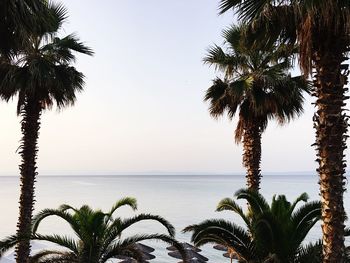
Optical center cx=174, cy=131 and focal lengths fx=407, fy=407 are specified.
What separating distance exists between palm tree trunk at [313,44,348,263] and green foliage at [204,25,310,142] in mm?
6697

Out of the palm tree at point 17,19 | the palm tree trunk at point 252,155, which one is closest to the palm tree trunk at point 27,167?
the palm tree at point 17,19

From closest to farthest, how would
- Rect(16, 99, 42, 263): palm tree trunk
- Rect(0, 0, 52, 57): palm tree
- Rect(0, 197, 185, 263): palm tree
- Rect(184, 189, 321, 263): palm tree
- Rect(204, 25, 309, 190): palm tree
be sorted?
Rect(0, 0, 52, 57): palm tree
Rect(184, 189, 321, 263): palm tree
Rect(0, 197, 185, 263): palm tree
Rect(16, 99, 42, 263): palm tree trunk
Rect(204, 25, 309, 190): palm tree

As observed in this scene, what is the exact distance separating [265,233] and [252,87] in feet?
19.9

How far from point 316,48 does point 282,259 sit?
6153mm

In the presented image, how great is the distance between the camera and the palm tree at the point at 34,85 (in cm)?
1315

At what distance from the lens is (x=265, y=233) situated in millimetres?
11242

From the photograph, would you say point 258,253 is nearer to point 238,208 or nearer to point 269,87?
point 238,208

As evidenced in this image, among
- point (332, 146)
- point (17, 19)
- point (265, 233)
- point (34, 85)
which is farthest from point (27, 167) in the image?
point (332, 146)

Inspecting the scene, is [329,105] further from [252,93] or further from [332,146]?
[252,93]

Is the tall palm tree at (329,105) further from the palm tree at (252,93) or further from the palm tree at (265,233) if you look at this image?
the palm tree at (252,93)

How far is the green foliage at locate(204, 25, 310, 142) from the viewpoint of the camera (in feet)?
49.6

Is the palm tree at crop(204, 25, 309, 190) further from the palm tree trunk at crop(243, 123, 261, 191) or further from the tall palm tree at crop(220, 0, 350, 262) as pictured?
the tall palm tree at crop(220, 0, 350, 262)

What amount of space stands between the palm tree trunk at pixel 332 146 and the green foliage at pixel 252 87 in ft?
22.0

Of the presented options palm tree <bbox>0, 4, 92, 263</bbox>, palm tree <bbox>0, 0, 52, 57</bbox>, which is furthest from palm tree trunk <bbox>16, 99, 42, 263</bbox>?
palm tree <bbox>0, 0, 52, 57</bbox>
